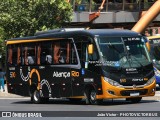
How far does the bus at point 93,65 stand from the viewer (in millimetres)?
24516

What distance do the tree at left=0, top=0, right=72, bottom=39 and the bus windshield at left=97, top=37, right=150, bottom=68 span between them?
829 inches

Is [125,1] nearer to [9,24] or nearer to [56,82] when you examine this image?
[9,24]

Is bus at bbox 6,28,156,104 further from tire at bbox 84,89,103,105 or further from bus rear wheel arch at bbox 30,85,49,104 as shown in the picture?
bus rear wheel arch at bbox 30,85,49,104

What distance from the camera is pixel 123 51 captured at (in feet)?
81.5

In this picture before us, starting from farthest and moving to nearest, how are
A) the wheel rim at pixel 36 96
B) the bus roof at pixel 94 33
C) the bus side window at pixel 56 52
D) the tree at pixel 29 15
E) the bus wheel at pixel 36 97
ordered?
the tree at pixel 29 15 → the wheel rim at pixel 36 96 → the bus wheel at pixel 36 97 → the bus side window at pixel 56 52 → the bus roof at pixel 94 33

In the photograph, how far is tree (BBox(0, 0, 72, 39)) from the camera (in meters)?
46.2

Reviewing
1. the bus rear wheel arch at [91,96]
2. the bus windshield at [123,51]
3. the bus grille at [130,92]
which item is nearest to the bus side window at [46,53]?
the bus rear wheel arch at [91,96]

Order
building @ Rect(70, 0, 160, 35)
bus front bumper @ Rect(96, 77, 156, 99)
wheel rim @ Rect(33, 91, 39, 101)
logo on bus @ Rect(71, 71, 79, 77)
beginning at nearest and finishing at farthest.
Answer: bus front bumper @ Rect(96, 77, 156, 99)
logo on bus @ Rect(71, 71, 79, 77)
wheel rim @ Rect(33, 91, 39, 101)
building @ Rect(70, 0, 160, 35)

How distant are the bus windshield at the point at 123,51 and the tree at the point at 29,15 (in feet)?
69.1

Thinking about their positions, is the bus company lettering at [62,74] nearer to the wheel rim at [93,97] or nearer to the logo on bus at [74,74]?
the logo on bus at [74,74]

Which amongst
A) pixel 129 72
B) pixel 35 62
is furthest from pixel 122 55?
pixel 35 62

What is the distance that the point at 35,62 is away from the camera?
92.7 ft

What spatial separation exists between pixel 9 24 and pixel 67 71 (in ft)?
70.2

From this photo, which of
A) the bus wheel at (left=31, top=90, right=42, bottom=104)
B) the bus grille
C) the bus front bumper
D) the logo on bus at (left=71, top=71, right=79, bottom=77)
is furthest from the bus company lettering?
the bus grille
